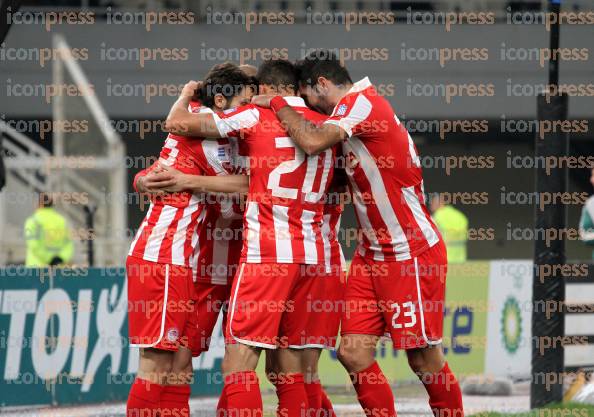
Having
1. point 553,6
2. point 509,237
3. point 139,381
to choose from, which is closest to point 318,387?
point 139,381

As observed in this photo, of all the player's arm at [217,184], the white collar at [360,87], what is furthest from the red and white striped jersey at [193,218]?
the white collar at [360,87]

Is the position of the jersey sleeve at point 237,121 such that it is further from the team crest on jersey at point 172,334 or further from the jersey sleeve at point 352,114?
the team crest on jersey at point 172,334

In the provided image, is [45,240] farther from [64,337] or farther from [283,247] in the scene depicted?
[283,247]

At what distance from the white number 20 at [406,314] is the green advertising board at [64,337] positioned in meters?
4.32

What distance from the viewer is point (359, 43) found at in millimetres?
20828

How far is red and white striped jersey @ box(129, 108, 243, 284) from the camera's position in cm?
639

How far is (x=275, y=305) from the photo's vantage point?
604cm

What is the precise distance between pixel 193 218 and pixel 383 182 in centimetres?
116

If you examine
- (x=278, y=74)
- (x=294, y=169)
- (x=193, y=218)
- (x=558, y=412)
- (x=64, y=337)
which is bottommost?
(x=558, y=412)

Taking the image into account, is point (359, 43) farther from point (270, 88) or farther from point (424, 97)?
point (270, 88)

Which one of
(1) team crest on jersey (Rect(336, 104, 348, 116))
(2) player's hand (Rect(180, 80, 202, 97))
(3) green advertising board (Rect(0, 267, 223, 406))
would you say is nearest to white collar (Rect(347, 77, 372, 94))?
(1) team crest on jersey (Rect(336, 104, 348, 116))

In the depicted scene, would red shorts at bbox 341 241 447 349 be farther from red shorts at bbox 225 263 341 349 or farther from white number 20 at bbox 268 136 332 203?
white number 20 at bbox 268 136 332 203

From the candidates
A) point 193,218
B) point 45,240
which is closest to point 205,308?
point 193,218

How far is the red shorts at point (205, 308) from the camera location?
6613 millimetres
